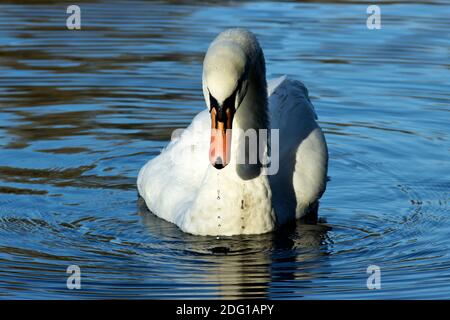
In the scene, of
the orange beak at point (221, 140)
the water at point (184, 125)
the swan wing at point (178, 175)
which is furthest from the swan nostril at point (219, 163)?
the swan wing at point (178, 175)

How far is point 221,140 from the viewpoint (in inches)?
374

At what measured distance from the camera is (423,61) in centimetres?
1738

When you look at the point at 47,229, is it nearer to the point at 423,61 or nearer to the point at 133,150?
the point at 133,150

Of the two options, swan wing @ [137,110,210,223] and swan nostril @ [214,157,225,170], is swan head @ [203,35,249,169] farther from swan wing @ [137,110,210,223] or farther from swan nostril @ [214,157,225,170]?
swan wing @ [137,110,210,223]

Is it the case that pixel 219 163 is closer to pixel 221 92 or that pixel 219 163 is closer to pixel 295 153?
pixel 221 92

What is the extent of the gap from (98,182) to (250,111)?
2.21 m

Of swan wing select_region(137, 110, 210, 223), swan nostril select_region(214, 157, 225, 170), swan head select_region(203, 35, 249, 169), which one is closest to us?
swan head select_region(203, 35, 249, 169)

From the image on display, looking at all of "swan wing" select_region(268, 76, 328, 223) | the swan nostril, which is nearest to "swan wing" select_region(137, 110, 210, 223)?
"swan wing" select_region(268, 76, 328, 223)

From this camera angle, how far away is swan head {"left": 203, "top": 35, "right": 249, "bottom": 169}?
9.36 m

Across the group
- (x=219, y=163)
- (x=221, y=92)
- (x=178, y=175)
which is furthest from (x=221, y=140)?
(x=178, y=175)

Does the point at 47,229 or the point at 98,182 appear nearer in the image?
the point at 47,229

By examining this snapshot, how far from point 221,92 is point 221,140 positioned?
1.26 feet

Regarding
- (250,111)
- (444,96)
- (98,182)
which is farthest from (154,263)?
(444,96)

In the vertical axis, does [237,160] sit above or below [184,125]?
above
